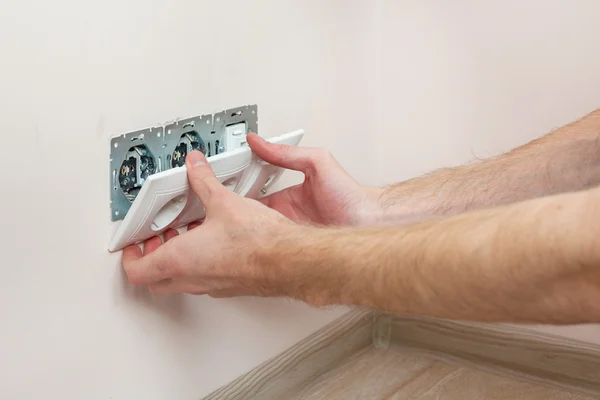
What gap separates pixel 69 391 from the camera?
0.91m

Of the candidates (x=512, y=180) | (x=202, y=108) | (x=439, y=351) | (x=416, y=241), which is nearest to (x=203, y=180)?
(x=202, y=108)

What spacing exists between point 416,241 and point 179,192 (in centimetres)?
37

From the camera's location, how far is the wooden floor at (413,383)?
1.28m

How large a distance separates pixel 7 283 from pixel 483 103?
2.91 ft

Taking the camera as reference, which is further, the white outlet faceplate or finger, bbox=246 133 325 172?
finger, bbox=246 133 325 172

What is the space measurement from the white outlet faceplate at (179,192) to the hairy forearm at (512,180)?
7.5 inches

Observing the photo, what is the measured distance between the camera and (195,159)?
0.94 metres

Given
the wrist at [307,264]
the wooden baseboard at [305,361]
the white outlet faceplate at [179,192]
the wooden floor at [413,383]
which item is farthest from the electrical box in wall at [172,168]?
the wooden floor at [413,383]

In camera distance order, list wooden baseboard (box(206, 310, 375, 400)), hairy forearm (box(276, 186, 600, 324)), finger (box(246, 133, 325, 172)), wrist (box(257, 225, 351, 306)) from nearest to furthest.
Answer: hairy forearm (box(276, 186, 600, 324)), wrist (box(257, 225, 351, 306)), finger (box(246, 133, 325, 172)), wooden baseboard (box(206, 310, 375, 400))

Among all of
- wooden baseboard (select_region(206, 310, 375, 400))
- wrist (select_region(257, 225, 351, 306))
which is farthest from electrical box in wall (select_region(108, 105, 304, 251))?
→ wooden baseboard (select_region(206, 310, 375, 400))

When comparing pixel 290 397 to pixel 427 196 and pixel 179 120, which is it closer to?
pixel 427 196

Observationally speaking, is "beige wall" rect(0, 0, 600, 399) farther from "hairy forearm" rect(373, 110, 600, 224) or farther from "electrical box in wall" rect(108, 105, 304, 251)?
"hairy forearm" rect(373, 110, 600, 224)

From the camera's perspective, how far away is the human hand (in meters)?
1.03

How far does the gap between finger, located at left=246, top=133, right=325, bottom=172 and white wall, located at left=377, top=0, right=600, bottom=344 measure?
0.41 meters
